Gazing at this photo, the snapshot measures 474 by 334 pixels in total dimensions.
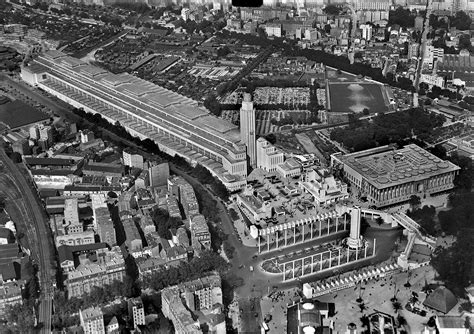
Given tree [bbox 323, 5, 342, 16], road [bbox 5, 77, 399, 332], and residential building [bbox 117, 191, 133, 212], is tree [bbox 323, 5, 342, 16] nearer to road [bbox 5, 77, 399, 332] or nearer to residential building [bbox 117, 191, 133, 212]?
road [bbox 5, 77, 399, 332]

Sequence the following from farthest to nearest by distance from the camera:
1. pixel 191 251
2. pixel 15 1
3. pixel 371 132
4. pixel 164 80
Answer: pixel 15 1 → pixel 164 80 → pixel 371 132 → pixel 191 251

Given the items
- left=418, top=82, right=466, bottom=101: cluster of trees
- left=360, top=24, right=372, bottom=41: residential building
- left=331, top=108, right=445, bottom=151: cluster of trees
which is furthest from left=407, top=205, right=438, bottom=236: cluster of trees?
left=360, top=24, right=372, bottom=41: residential building

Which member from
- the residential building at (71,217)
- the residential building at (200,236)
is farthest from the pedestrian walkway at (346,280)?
the residential building at (71,217)

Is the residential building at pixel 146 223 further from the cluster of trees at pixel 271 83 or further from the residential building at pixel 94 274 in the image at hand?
the cluster of trees at pixel 271 83

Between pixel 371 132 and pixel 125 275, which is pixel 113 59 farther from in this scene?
pixel 125 275

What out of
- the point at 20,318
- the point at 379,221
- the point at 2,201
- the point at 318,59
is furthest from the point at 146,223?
the point at 318,59

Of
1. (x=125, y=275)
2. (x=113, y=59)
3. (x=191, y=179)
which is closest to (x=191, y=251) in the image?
(x=125, y=275)
